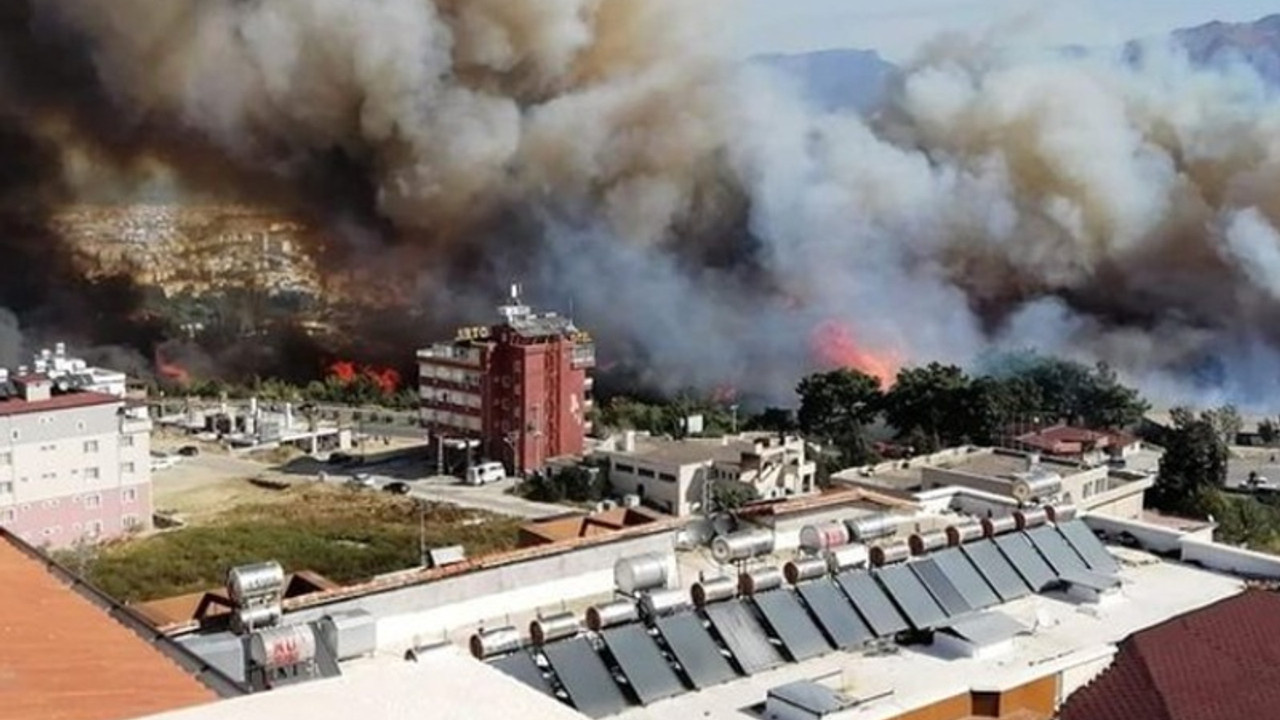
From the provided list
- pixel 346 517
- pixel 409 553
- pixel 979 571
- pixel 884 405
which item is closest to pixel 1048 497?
pixel 979 571

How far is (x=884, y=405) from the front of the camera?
17.9m

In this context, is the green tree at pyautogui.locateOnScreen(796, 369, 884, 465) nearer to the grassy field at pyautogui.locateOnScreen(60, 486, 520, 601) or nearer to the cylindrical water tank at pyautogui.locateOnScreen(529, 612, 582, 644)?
the grassy field at pyautogui.locateOnScreen(60, 486, 520, 601)

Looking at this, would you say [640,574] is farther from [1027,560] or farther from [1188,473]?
[1188,473]

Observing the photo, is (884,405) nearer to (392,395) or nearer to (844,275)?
(844,275)

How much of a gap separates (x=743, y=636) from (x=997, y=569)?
0.96m

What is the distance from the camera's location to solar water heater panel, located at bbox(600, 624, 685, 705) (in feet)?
11.1

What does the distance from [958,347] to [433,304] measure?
8.91m

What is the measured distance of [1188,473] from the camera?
13.3 meters

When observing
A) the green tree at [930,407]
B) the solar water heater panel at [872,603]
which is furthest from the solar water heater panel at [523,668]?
the green tree at [930,407]

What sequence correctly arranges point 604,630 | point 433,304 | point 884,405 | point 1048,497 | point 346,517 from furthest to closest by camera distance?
1. point 433,304
2. point 884,405
3. point 346,517
4. point 1048,497
5. point 604,630

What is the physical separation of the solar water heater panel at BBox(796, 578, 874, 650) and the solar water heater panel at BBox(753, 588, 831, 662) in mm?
28

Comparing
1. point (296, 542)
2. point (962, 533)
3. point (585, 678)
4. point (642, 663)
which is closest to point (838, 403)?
point (296, 542)

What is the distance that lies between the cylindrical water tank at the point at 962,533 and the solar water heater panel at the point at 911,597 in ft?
0.96

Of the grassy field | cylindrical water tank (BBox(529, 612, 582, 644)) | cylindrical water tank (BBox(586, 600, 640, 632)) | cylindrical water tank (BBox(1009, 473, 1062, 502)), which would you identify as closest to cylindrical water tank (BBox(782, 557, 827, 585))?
cylindrical water tank (BBox(586, 600, 640, 632))
